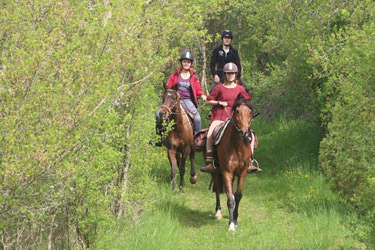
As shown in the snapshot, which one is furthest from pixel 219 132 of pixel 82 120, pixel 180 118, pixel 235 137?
pixel 82 120

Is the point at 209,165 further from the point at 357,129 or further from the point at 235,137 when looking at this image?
the point at 357,129

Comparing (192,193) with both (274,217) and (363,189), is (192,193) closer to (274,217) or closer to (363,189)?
(274,217)

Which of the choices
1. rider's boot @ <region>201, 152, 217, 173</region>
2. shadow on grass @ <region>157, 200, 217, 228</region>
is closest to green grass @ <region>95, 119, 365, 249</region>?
shadow on grass @ <region>157, 200, 217, 228</region>

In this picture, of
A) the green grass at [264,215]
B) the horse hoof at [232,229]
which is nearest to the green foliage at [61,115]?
the green grass at [264,215]

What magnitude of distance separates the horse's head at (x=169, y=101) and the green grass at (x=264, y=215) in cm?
148

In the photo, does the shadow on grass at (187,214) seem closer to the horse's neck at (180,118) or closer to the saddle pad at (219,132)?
the saddle pad at (219,132)

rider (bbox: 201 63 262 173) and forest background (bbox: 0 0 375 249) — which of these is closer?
forest background (bbox: 0 0 375 249)

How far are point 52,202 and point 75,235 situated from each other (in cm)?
134

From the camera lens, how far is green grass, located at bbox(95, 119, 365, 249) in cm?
975

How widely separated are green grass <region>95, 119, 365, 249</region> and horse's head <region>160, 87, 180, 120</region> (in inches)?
58.4

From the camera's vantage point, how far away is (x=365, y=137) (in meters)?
8.18

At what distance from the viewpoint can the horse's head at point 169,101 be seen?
13.5m

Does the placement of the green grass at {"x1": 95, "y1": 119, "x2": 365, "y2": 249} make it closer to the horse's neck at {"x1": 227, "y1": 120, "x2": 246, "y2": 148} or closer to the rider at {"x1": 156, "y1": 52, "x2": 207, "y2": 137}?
the horse's neck at {"x1": 227, "y1": 120, "x2": 246, "y2": 148}

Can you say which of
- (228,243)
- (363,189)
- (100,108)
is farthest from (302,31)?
(100,108)
